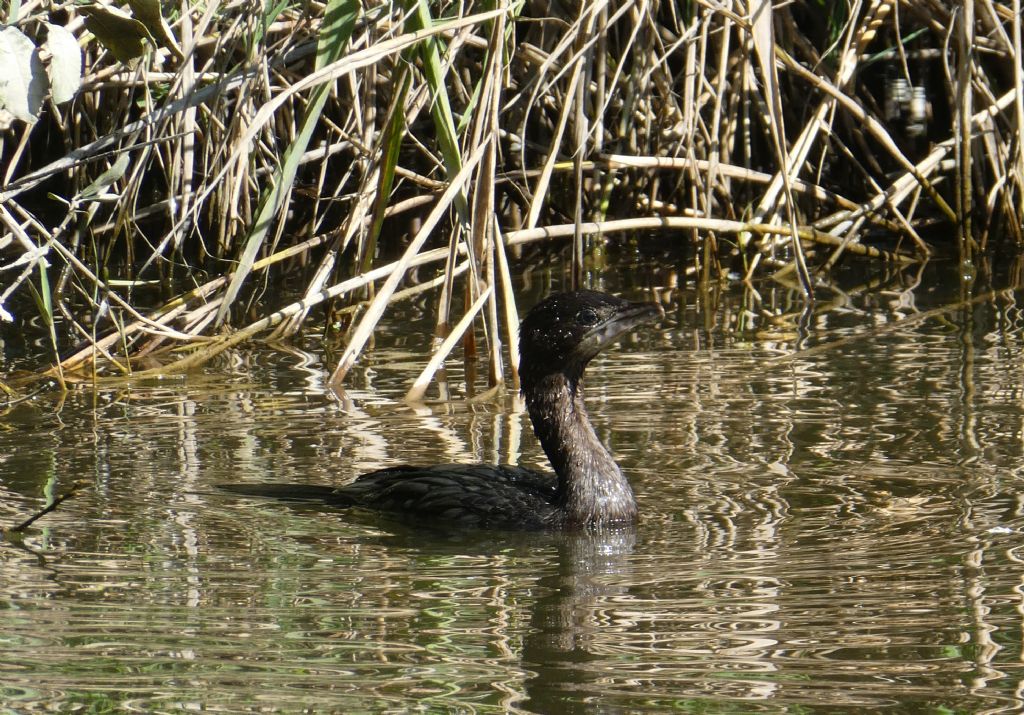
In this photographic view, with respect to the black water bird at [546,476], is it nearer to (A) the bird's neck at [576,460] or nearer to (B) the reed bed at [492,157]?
(A) the bird's neck at [576,460]

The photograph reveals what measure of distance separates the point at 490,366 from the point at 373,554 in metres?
1.91

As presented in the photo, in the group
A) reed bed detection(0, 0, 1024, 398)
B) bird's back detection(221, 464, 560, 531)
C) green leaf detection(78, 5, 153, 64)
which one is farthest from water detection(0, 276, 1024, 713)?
green leaf detection(78, 5, 153, 64)

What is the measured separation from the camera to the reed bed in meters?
6.04

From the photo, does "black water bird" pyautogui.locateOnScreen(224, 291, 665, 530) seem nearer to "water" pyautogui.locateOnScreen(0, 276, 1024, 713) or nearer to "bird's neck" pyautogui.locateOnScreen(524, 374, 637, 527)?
"bird's neck" pyautogui.locateOnScreen(524, 374, 637, 527)

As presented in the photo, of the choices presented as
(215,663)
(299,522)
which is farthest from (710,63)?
(215,663)

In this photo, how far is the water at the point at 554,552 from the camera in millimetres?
3260

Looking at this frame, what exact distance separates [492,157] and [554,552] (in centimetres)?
186

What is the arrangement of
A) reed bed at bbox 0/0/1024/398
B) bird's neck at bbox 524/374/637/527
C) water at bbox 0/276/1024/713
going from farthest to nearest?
reed bed at bbox 0/0/1024/398 < bird's neck at bbox 524/374/637/527 < water at bbox 0/276/1024/713

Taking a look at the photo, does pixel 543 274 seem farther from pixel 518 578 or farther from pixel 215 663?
pixel 215 663

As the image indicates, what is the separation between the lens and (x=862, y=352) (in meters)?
6.93

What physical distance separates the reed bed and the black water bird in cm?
90

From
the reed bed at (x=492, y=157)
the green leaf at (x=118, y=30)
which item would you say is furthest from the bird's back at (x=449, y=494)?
the green leaf at (x=118, y=30)

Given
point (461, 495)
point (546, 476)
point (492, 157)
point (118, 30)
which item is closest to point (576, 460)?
point (546, 476)

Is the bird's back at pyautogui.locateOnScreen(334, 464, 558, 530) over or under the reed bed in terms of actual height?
under
